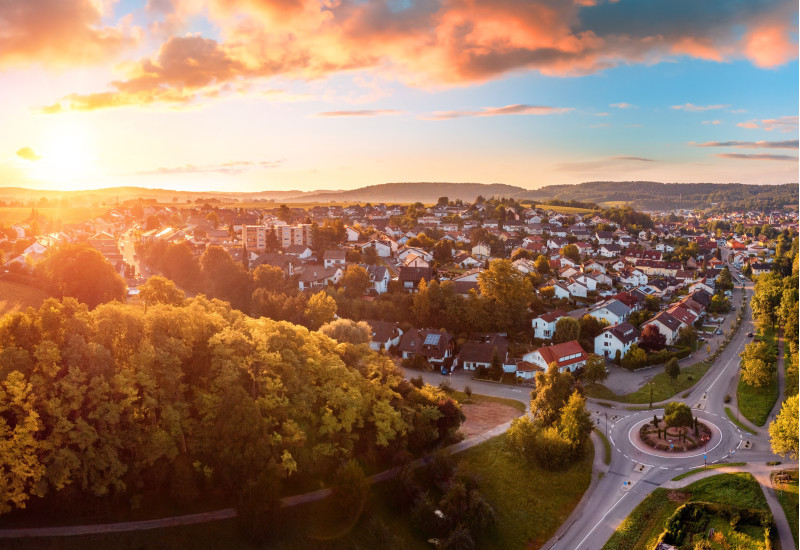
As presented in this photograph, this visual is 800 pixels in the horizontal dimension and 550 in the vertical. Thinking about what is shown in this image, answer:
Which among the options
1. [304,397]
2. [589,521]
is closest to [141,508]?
[304,397]

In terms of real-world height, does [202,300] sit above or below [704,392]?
above

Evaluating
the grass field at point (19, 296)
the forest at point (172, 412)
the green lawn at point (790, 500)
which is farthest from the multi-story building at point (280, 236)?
the green lawn at point (790, 500)

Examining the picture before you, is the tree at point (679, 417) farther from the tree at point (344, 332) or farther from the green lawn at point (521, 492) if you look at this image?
the tree at point (344, 332)

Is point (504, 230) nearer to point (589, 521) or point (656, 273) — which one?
point (656, 273)

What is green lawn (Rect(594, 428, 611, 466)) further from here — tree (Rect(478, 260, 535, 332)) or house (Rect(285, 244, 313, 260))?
house (Rect(285, 244, 313, 260))

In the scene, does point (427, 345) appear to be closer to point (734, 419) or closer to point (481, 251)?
point (734, 419)

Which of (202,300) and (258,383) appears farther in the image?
(202,300)
